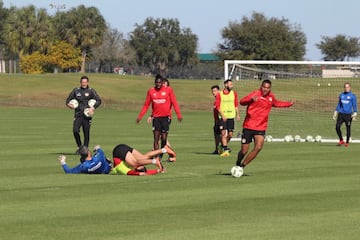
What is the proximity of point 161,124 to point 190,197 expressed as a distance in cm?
788

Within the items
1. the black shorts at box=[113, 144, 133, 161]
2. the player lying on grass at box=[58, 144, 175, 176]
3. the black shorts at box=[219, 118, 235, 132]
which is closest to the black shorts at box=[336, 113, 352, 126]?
the black shorts at box=[219, 118, 235, 132]

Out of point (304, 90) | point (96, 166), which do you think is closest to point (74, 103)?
point (96, 166)

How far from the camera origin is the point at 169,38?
153 meters

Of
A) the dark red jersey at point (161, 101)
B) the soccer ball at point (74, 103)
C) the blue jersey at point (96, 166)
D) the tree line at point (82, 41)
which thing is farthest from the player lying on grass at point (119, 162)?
the tree line at point (82, 41)

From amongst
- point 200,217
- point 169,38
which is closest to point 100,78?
point 169,38

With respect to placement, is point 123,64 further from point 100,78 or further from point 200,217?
point 200,217

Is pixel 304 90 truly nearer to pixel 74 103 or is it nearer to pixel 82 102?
pixel 82 102

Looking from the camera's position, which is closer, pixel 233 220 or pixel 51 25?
pixel 233 220

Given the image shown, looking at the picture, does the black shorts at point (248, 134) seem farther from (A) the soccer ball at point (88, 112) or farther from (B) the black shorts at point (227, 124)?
(B) the black shorts at point (227, 124)

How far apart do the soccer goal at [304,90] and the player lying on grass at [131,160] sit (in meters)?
19.9

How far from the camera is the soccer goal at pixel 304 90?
41719 millimetres

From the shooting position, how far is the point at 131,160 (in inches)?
767

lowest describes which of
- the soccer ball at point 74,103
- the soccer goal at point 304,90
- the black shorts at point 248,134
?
the soccer goal at point 304,90

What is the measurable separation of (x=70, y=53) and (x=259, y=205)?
328 feet
